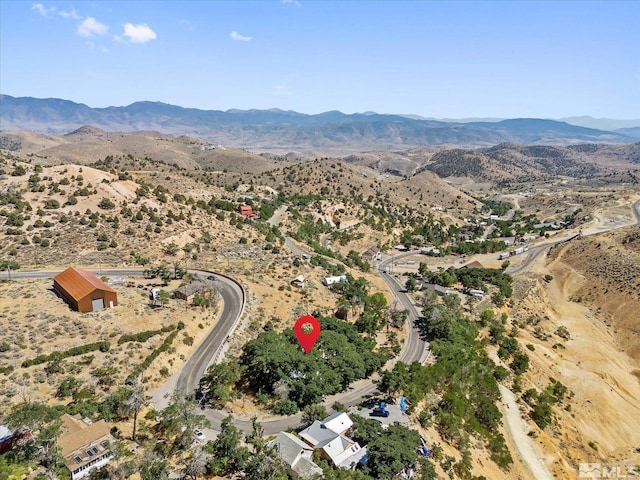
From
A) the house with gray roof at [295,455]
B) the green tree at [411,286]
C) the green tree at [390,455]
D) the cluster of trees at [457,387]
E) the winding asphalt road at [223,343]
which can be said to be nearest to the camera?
the house with gray roof at [295,455]

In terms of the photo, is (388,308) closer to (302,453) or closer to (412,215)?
(302,453)

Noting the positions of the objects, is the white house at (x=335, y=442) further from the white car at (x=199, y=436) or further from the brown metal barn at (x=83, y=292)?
the brown metal barn at (x=83, y=292)

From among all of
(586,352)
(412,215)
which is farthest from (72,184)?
(412,215)

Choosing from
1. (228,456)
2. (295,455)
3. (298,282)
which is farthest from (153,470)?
(298,282)

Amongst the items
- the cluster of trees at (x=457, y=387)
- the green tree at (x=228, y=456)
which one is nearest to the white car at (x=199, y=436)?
the green tree at (x=228, y=456)

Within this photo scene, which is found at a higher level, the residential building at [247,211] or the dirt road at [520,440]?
the residential building at [247,211]

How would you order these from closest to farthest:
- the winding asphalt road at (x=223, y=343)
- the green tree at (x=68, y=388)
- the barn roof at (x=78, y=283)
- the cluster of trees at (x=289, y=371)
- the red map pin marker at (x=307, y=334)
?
1. the green tree at (x=68, y=388)
2. the winding asphalt road at (x=223, y=343)
3. the cluster of trees at (x=289, y=371)
4. the barn roof at (x=78, y=283)
5. the red map pin marker at (x=307, y=334)
